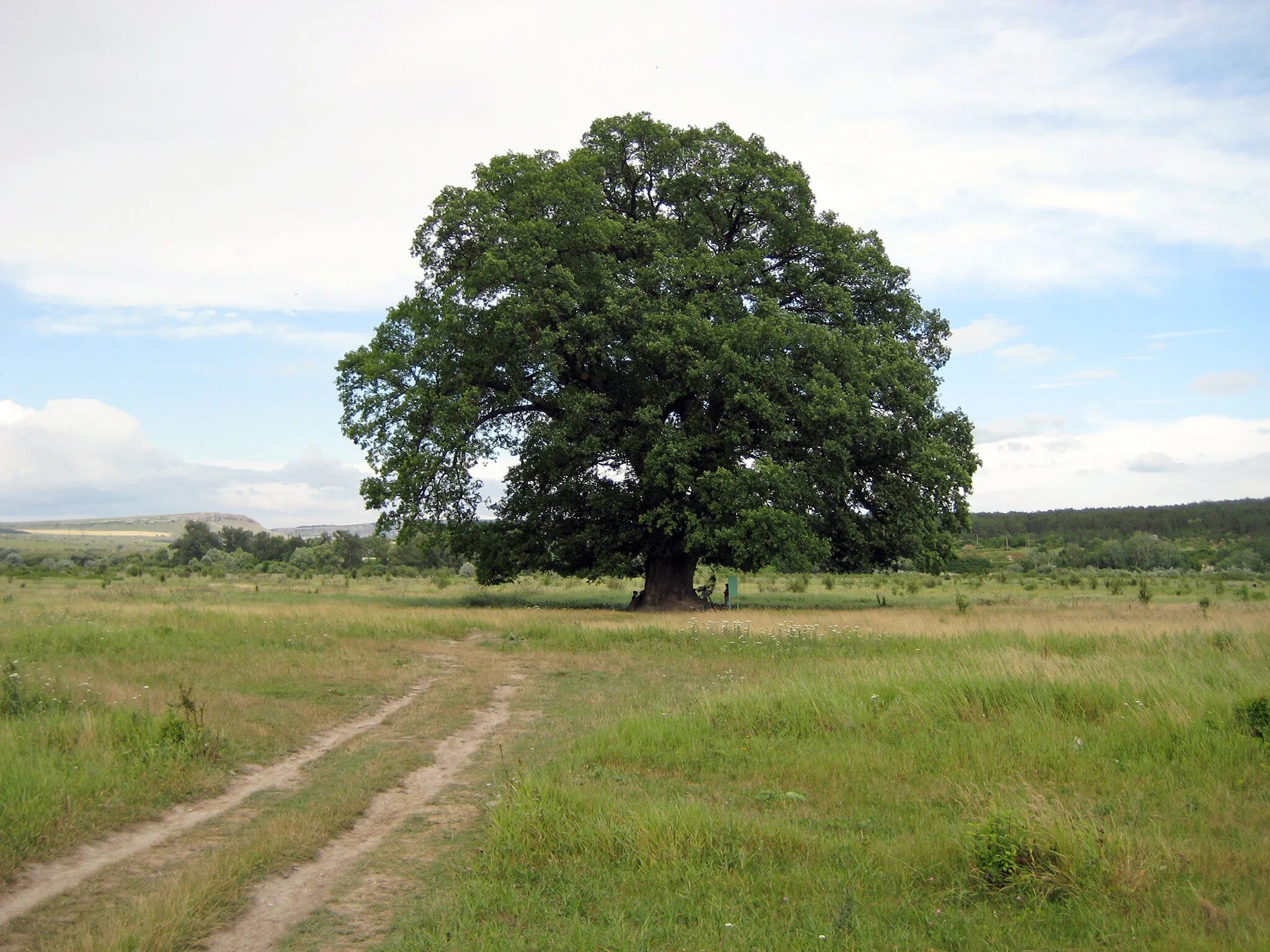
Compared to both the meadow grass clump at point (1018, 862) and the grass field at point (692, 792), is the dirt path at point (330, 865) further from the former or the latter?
the meadow grass clump at point (1018, 862)

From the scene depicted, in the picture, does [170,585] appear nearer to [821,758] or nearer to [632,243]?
[632,243]

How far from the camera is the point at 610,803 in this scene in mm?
6812

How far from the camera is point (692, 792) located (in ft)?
25.4

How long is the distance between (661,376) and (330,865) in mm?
21143

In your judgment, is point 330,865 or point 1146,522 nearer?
point 330,865

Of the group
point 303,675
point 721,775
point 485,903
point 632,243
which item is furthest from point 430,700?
point 632,243

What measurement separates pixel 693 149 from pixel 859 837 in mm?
24014

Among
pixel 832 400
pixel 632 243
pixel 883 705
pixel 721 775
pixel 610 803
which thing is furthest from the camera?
pixel 632 243

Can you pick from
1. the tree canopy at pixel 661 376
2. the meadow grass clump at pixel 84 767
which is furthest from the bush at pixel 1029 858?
the tree canopy at pixel 661 376

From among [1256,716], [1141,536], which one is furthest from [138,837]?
[1141,536]

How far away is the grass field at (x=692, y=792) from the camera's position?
16.7 feet

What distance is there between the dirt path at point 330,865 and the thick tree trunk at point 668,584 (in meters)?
17.7

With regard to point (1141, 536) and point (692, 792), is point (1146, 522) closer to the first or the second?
point (1141, 536)

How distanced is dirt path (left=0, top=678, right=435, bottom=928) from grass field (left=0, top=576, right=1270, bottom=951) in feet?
0.41
